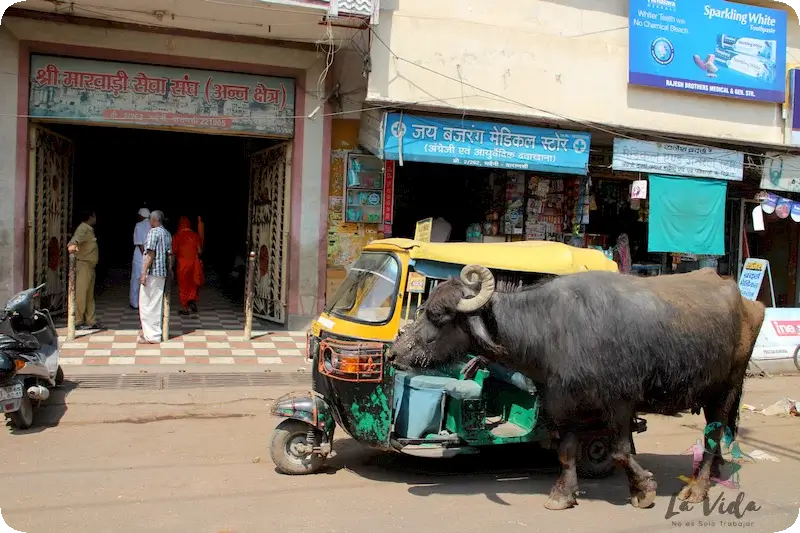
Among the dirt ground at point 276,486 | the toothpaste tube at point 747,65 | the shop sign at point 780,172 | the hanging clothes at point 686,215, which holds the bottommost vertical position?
the dirt ground at point 276,486

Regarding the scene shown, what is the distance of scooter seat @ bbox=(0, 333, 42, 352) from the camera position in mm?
6414

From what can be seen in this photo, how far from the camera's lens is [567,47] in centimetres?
1138

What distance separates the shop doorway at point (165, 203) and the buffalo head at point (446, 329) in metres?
6.68

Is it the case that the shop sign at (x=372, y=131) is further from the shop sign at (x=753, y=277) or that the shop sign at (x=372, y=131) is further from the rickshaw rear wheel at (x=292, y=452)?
the shop sign at (x=753, y=277)

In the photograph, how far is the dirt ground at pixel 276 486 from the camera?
15.1 feet

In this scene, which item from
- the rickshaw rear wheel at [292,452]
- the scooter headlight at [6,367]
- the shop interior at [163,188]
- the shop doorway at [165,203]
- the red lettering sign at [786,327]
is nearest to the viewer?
the rickshaw rear wheel at [292,452]

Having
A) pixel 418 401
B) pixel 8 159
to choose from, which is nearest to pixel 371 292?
pixel 418 401

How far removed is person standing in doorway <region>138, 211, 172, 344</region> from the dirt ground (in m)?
2.37

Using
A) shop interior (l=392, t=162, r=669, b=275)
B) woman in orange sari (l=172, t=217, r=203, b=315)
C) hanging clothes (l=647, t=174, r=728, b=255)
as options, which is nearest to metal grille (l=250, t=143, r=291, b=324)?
woman in orange sari (l=172, t=217, r=203, b=315)

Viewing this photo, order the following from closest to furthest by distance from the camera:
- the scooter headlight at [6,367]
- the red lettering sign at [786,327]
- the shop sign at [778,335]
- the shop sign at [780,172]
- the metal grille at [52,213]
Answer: the scooter headlight at [6,367] → the metal grille at [52,213] → the shop sign at [778,335] → the red lettering sign at [786,327] → the shop sign at [780,172]

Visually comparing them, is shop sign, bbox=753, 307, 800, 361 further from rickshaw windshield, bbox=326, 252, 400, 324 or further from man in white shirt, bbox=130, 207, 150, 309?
man in white shirt, bbox=130, 207, 150, 309

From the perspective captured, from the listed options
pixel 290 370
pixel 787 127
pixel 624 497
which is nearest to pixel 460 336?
pixel 624 497

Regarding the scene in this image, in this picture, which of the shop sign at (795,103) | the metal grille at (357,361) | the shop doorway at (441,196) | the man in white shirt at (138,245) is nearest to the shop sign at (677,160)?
the shop sign at (795,103)

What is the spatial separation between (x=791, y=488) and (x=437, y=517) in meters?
2.97
